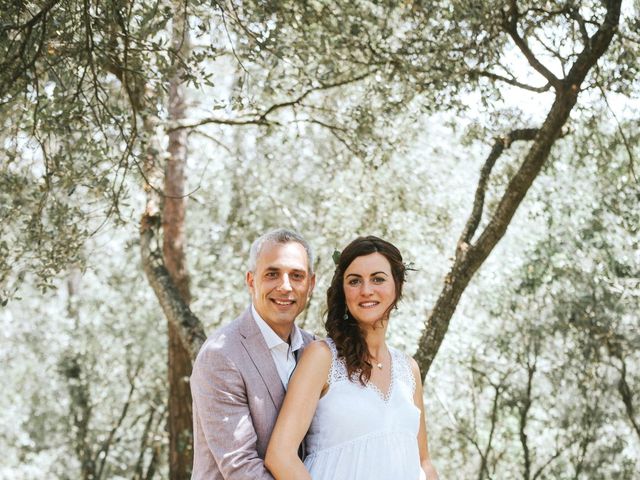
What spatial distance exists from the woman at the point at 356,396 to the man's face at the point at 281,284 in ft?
→ 0.68

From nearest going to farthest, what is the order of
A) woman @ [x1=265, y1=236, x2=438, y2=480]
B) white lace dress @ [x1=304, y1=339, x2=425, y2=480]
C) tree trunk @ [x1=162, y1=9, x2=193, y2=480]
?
woman @ [x1=265, y1=236, x2=438, y2=480] → white lace dress @ [x1=304, y1=339, x2=425, y2=480] → tree trunk @ [x1=162, y1=9, x2=193, y2=480]

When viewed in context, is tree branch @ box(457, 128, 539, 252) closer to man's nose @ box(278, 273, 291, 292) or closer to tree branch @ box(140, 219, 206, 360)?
tree branch @ box(140, 219, 206, 360)

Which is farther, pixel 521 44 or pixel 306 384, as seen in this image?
pixel 521 44

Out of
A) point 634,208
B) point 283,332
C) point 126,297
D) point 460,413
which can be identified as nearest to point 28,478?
point 126,297

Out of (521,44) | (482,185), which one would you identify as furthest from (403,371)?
(521,44)

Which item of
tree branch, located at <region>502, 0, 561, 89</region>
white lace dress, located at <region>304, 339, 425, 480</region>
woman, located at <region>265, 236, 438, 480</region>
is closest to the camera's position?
woman, located at <region>265, 236, 438, 480</region>

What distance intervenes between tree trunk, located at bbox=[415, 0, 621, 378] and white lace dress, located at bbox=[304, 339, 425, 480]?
2.69 metres

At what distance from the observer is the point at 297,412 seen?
323 cm

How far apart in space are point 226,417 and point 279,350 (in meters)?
0.44

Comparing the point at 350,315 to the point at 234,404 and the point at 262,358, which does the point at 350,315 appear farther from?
the point at 234,404

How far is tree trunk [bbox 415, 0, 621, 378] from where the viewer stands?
6.09 meters

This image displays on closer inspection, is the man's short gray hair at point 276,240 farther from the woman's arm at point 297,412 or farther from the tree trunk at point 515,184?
the tree trunk at point 515,184

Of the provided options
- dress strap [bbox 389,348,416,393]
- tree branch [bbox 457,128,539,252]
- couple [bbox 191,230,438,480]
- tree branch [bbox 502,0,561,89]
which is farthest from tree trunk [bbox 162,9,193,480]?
couple [bbox 191,230,438,480]

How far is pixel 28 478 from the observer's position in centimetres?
1469
